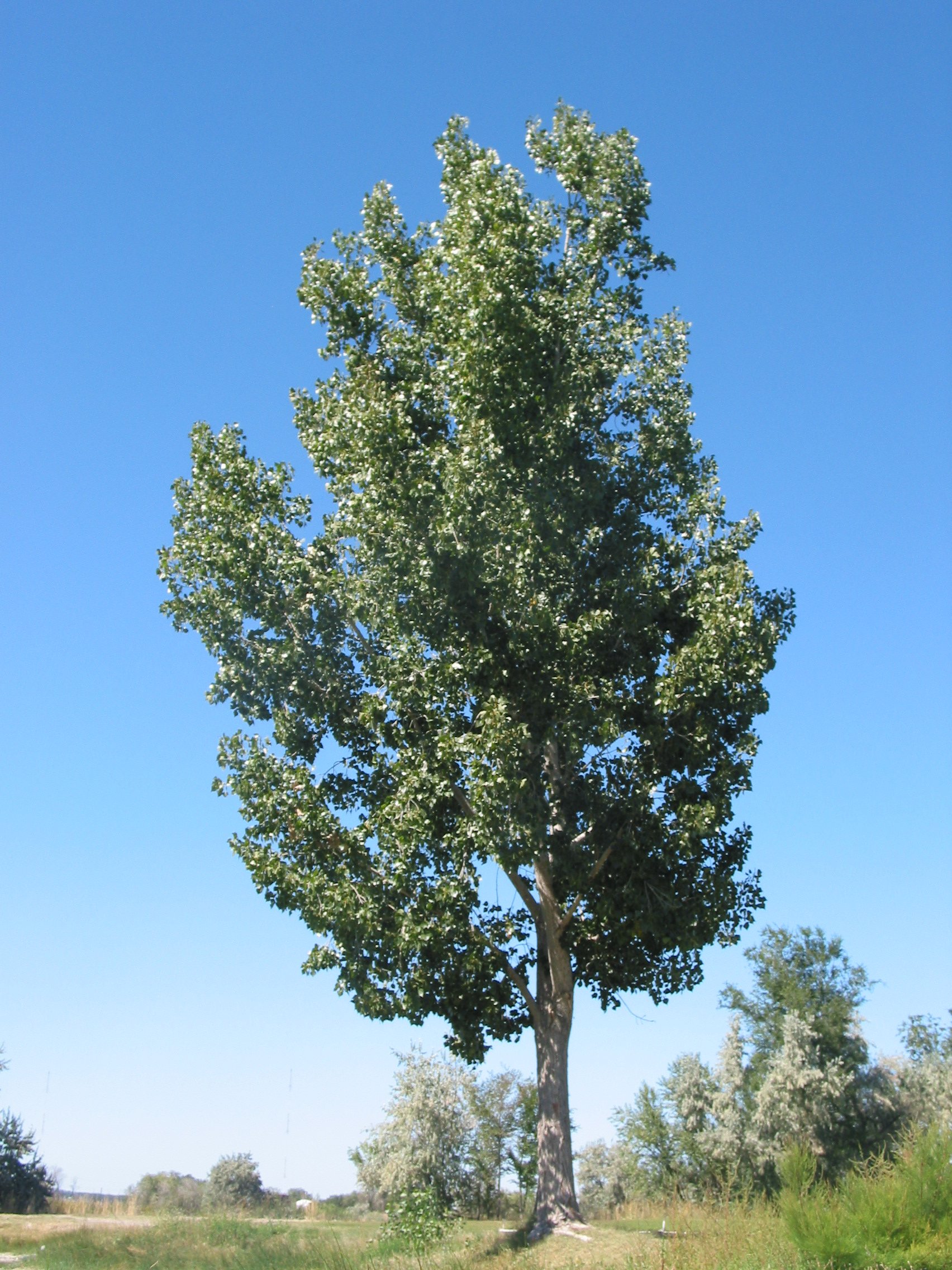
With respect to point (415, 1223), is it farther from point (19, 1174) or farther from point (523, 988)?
point (19, 1174)

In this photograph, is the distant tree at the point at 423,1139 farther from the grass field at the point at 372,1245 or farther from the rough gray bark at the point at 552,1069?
the rough gray bark at the point at 552,1069

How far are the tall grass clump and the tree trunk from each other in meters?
5.56

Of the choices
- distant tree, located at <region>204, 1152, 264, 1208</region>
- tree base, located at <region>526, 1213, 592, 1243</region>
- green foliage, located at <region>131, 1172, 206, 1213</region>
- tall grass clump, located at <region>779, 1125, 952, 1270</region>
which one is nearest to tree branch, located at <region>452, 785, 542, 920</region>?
tree base, located at <region>526, 1213, 592, 1243</region>

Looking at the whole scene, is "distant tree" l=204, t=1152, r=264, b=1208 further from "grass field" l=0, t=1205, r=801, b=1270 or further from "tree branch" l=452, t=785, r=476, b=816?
"tree branch" l=452, t=785, r=476, b=816

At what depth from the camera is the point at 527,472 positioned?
54.0 feet

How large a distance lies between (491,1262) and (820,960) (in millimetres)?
36538

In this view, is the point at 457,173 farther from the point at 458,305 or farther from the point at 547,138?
the point at 458,305

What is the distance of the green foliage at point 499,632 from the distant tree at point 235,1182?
20882 millimetres

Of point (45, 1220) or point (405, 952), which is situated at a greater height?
point (405, 952)

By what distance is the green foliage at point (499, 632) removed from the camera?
51.4 ft

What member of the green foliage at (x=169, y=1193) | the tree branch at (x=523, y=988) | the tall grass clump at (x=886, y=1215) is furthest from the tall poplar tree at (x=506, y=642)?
the green foliage at (x=169, y=1193)

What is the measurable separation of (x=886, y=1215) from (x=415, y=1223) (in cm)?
862

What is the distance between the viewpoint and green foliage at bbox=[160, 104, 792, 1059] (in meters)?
15.7

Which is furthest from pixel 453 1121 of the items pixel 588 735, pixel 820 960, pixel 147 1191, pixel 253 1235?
pixel 588 735
